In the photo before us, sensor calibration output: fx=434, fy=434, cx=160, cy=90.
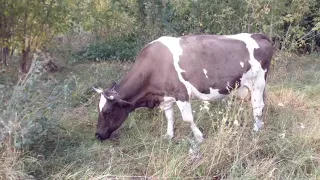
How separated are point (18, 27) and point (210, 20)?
156 inches

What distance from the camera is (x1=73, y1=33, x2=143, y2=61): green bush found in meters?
10.2

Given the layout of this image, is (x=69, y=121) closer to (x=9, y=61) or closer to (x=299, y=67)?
(x=9, y=61)

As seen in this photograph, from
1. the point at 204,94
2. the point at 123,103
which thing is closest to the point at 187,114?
the point at 204,94

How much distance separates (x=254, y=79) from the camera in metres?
5.61

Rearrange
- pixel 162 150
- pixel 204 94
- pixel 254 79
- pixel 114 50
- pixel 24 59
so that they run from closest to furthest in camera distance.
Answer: pixel 162 150 < pixel 204 94 < pixel 254 79 < pixel 24 59 < pixel 114 50

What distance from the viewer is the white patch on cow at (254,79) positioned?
18.2 feet

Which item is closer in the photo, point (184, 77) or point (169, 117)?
point (184, 77)

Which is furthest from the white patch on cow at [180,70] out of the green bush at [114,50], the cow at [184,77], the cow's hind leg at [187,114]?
the green bush at [114,50]

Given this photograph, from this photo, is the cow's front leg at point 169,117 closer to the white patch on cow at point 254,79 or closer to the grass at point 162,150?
the grass at point 162,150

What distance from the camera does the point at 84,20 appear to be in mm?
9914

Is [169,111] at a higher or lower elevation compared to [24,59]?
lower

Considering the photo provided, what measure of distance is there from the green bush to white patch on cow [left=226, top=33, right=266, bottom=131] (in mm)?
4753

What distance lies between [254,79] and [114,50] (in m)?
5.53

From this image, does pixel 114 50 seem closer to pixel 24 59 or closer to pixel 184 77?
pixel 24 59
